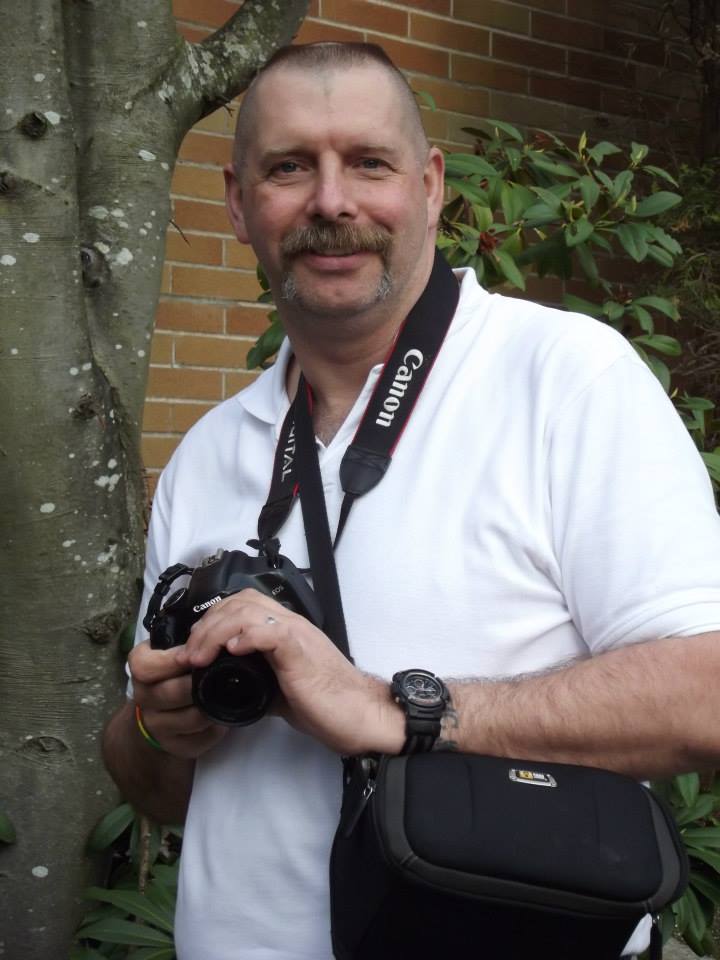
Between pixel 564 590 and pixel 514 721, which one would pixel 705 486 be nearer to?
pixel 564 590

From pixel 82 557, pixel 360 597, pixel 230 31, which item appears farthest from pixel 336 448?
pixel 230 31

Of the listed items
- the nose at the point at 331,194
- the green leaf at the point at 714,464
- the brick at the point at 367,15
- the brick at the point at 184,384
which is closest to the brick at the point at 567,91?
the brick at the point at 367,15

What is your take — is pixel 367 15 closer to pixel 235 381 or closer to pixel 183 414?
pixel 235 381

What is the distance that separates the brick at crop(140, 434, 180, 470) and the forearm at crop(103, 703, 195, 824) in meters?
1.73

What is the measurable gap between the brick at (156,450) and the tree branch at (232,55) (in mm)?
1101

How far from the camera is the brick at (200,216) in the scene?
3873 mm

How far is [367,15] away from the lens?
4.19 m

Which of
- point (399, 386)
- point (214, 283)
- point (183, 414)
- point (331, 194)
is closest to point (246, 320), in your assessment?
point (214, 283)

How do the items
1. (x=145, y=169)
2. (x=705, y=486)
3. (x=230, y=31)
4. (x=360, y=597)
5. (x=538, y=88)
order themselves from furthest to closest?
(x=538, y=88), (x=230, y=31), (x=145, y=169), (x=360, y=597), (x=705, y=486)

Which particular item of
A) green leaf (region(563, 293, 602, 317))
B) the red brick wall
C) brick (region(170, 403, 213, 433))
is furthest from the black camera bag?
brick (region(170, 403, 213, 433))

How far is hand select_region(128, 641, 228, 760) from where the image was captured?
1622mm

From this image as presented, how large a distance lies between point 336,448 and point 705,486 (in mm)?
573

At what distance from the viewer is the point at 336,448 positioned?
74.9 inches

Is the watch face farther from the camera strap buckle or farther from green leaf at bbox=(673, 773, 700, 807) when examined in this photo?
green leaf at bbox=(673, 773, 700, 807)
